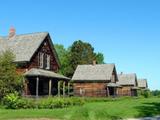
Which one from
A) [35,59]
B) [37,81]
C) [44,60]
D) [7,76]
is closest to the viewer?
[7,76]

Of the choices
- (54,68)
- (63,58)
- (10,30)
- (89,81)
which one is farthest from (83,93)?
(63,58)

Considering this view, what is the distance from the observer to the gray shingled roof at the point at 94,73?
75.0m

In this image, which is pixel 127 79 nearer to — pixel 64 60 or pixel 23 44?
pixel 64 60


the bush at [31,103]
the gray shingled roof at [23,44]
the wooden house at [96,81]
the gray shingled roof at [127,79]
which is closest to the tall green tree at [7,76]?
the bush at [31,103]

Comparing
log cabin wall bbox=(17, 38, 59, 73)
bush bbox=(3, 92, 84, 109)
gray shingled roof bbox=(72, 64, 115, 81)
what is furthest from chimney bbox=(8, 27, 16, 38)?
gray shingled roof bbox=(72, 64, 115, 81)

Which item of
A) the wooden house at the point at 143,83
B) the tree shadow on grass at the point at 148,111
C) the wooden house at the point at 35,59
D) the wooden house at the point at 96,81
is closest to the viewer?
the tree shadow on grass at the point at 148,111

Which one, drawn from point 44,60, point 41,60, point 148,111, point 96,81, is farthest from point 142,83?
point 148,111

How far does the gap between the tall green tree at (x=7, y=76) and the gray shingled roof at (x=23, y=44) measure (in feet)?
17.7

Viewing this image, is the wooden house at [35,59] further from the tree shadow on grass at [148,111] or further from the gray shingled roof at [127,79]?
the gray shingled roof at [127,79]

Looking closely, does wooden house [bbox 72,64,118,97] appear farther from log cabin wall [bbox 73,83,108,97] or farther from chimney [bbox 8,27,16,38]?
chimney [bbox 8,27,16,38]

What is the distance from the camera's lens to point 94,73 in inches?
3031

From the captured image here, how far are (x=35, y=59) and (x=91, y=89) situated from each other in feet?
88.5

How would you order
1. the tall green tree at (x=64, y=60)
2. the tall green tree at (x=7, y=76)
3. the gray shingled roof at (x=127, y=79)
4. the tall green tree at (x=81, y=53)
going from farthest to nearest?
the tall green tree at (x=81, y=53)
the gray shingled roof at (x=127, y=79)
the tall green tree at (x=64, y=60)
the tall green tree at (x=7, y=76)

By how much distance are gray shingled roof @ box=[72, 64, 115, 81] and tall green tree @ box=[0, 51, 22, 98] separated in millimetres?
34323
